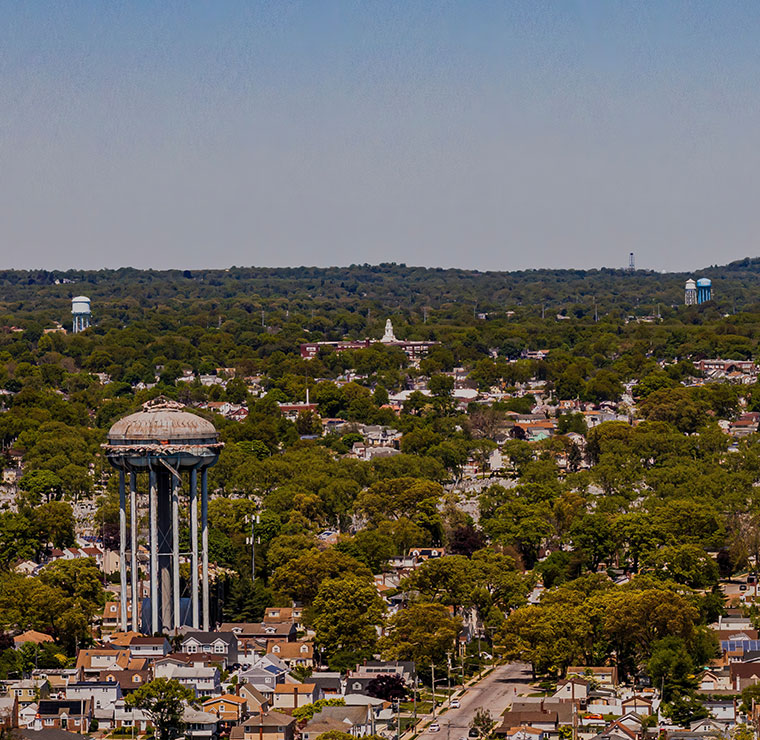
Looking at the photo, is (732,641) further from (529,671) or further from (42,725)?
(42,725)

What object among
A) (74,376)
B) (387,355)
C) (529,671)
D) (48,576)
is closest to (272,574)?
(48,576)

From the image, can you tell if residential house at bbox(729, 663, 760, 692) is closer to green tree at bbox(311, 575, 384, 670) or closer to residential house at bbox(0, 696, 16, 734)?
green tree at bbox(311, 575, 384, 670)

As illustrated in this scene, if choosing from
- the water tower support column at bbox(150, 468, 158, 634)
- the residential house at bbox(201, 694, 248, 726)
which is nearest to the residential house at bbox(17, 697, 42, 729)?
the residential house at bbox(201, 694, 248, 726)

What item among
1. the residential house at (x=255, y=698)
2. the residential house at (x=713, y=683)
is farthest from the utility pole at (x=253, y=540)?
the residential house at (x=713, y=683)

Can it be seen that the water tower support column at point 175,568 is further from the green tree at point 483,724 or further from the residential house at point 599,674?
the green tree at point 483,724

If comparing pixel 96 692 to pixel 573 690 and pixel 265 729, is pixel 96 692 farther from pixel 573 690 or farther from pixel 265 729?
pixel 573 690

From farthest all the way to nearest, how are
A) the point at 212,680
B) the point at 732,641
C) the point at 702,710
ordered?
the point at 732,641
the point at 212,680
the point at 702,710
